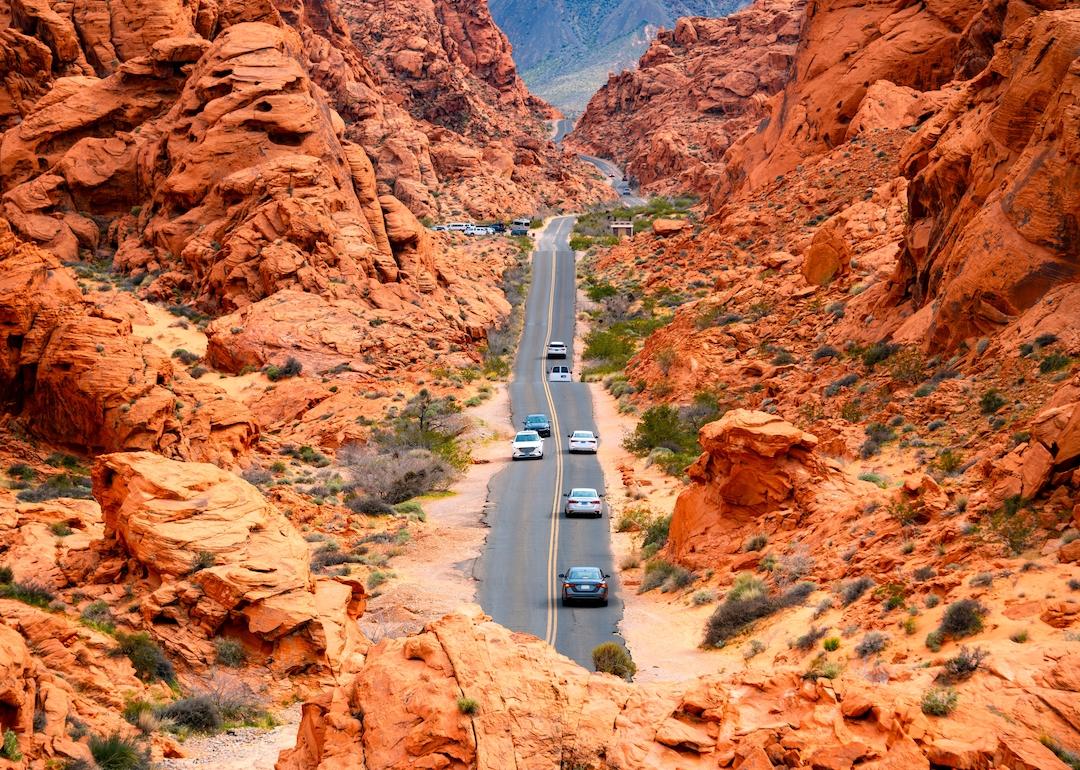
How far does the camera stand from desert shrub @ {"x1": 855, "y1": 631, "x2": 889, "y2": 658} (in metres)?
16.6

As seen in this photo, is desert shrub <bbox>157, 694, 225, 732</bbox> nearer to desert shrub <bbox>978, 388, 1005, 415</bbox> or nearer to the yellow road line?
the yellow road line

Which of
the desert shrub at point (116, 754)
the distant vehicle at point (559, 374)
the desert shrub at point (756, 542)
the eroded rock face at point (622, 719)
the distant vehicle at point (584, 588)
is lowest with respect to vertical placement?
the distant vehicle at point (559, 374)

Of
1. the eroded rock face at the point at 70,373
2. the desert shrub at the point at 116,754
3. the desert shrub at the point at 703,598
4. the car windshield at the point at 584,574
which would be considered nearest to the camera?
the desert shrub at the point at 116,754

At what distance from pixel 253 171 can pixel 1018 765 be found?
4628 cm

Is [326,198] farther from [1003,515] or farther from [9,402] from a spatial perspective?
[1003,515]

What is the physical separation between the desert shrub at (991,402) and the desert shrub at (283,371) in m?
27.5

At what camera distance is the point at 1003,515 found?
18.2 meters

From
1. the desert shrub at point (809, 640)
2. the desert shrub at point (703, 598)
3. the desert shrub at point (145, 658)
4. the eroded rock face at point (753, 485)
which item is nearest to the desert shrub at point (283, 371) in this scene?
the eroded rock face at point (753, 485)

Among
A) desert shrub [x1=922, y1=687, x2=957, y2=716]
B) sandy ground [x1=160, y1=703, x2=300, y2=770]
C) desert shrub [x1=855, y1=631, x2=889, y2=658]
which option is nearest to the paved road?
desert shrub [x1=855, y1=631, x2=889, y2=658]

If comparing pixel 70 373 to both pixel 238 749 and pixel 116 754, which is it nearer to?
pixel 238 749

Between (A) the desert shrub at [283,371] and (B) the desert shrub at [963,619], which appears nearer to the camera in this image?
(B) the desert shrub at [963,619]

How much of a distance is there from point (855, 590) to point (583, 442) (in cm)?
2430

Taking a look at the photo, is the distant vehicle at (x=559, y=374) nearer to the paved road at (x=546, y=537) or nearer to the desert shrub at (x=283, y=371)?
the paved road at (x=546, y=537)

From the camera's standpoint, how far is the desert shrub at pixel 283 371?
4428 cm
